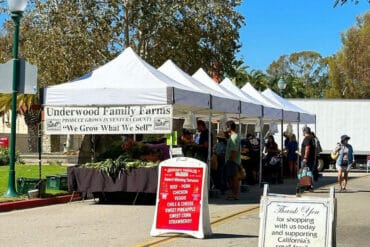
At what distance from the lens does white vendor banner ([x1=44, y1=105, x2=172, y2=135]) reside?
14758 mm

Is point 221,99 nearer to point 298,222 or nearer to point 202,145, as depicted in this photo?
point 202,145

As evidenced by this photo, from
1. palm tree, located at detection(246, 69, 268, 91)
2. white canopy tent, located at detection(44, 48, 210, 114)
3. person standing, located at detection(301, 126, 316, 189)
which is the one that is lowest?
person standing, located at detection(301, 126, 316, 189)

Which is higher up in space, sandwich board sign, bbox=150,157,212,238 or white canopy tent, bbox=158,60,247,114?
white canopy tent, bbox=158,60,247,114

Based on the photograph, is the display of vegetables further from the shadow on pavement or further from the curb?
the shadow on pavement

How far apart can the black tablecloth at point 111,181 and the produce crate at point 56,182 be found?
131 cm

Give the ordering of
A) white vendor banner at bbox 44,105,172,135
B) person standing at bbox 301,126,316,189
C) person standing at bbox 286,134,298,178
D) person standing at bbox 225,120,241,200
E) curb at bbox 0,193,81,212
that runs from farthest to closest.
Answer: person standing at bbox 286,134,298,178 → person standing at bbox 301,126,316,189 → person standing at bbox 225,120,241,200 → white vendor banner at bbox 44,105,172,135 → curb at bbox 0,193,81,212

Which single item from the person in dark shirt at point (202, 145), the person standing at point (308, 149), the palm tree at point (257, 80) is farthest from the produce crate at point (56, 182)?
the palm tree at point (257, 80)

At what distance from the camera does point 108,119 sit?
50.0 ft

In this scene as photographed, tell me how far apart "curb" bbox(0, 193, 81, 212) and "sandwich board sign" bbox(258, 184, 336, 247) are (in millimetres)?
7436

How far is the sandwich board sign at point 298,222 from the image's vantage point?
7.42m

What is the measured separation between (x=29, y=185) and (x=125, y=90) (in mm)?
3097

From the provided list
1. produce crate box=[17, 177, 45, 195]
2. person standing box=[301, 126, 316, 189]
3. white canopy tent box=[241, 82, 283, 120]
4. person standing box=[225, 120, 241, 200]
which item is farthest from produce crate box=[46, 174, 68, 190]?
white canopy tent box=[241, 82, 283, 120]

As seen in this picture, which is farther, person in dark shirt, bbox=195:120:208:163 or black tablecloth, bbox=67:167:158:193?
person in dark shirt, bbox=195:120:208:163

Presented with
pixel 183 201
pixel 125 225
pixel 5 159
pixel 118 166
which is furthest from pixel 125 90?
pixel 5 159
